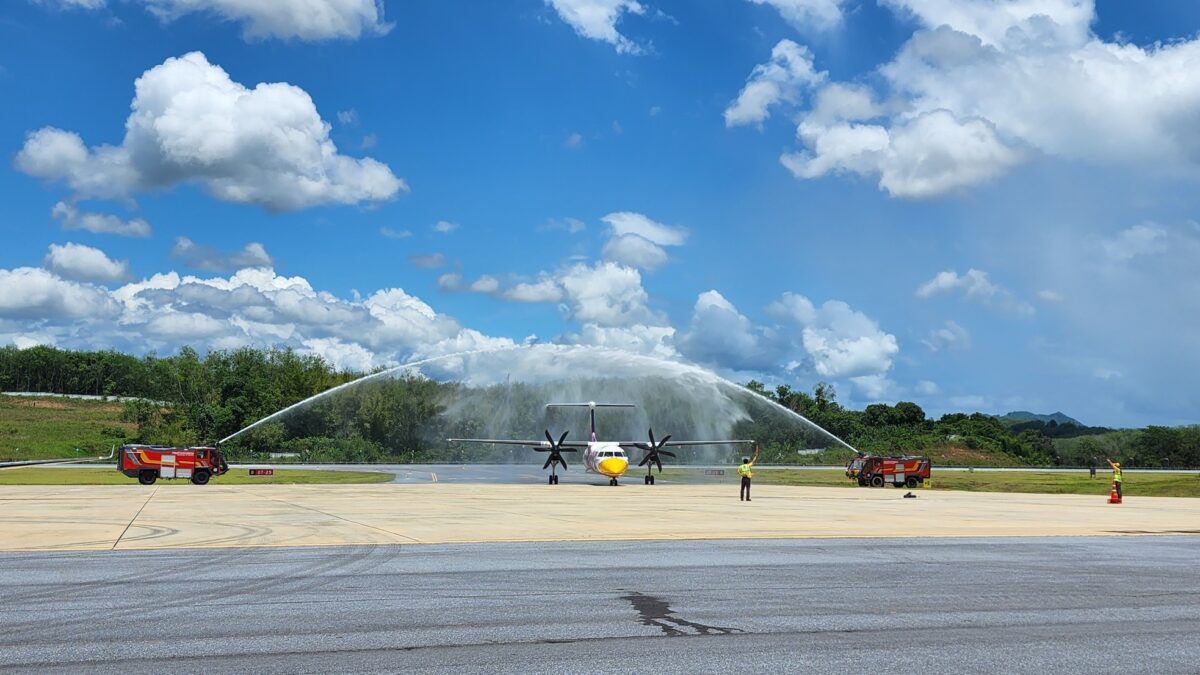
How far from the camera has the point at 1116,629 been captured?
12.7 metres

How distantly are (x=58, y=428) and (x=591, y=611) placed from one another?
131712 millimetres

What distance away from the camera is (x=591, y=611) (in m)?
13.6

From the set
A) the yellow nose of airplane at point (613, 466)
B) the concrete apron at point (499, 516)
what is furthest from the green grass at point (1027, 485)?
the yellow nose of airplane at point (613, 466)

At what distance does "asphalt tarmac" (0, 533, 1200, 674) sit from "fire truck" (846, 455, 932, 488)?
44.2 m

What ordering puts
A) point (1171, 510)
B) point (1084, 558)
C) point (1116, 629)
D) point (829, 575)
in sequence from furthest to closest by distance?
point (1171, 510), point (1084, 558), point (829, 575), point (1116, 629)

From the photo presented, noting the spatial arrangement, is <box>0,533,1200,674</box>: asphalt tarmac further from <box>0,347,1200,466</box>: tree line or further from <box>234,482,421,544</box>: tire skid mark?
<box>0,347,1200,466</box>: tree line

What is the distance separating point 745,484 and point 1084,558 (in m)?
24.6

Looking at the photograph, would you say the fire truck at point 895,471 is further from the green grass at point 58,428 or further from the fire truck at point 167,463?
the green grass at point 58,428

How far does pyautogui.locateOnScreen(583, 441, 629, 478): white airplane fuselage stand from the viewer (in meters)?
61.9

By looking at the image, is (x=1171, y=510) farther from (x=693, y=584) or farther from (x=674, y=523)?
(x=693, y=584)

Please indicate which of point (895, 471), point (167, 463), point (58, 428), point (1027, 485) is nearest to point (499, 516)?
point (167, 463)

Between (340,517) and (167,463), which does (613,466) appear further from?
(340,517)

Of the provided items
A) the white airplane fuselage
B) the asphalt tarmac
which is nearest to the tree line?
the white airplane fuselage

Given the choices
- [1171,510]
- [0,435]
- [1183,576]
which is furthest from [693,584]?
[0,435]
